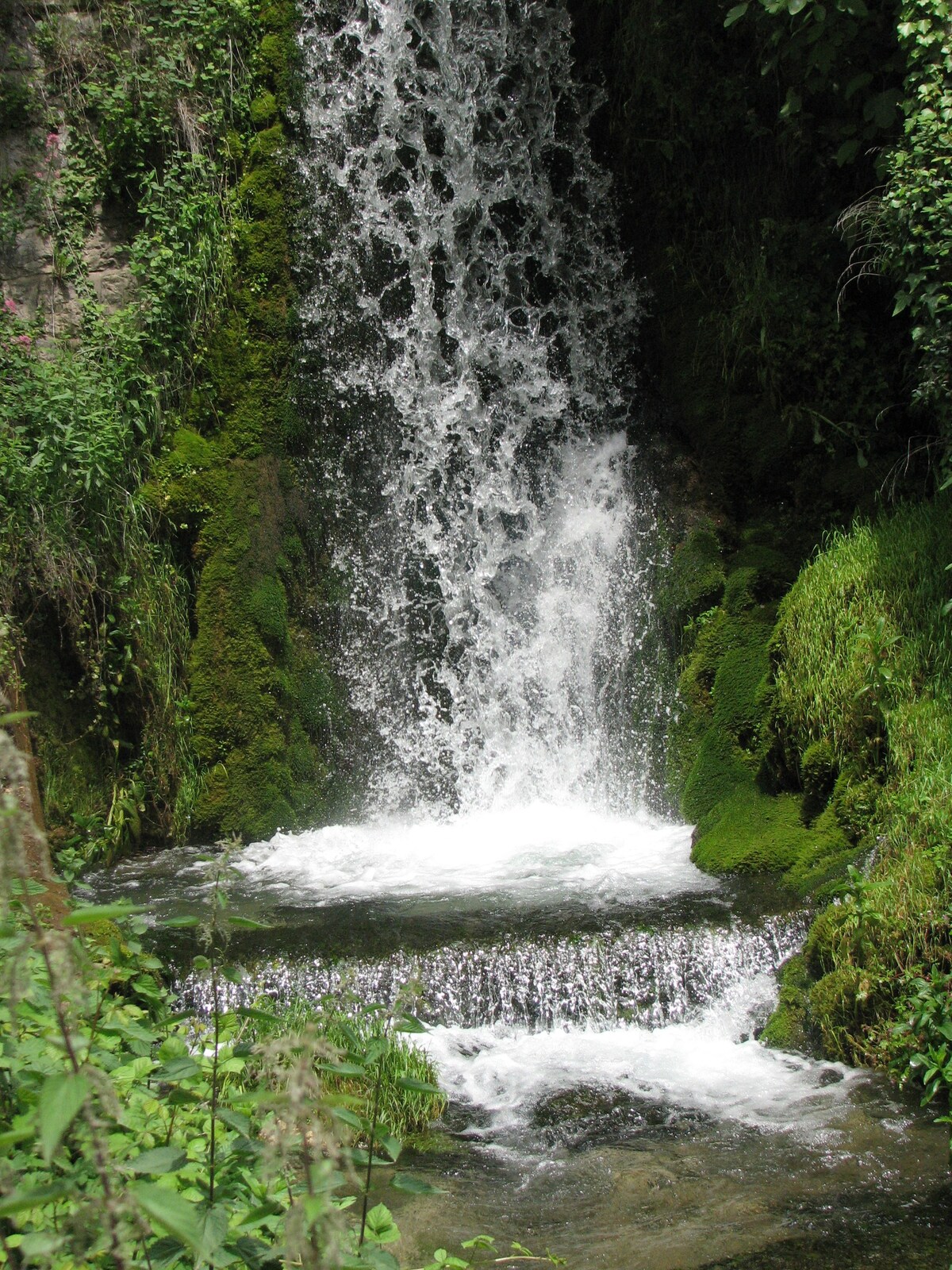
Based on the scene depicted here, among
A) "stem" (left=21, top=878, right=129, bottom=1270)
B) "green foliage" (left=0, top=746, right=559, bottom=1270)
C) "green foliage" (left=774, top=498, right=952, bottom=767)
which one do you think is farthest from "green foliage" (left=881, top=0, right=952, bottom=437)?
"stem" (left=21, top=878, right=129, bottom=1270)

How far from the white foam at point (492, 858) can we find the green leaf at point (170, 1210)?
424cm

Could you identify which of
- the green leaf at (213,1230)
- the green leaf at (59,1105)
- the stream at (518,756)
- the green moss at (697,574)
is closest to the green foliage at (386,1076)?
the stream at (518,756)

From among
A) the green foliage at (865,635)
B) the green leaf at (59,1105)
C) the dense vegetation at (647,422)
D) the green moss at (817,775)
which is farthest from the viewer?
the dense vegetation at (647,422)

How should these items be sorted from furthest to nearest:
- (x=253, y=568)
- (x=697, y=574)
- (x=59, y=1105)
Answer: (x=253, y=568)
(x=697, y=574)
(x=59, y=1105)

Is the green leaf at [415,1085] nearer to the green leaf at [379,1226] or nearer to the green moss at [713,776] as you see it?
the green leaf at [379,1226]

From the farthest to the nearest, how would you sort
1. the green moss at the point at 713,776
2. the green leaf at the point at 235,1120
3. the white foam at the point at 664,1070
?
the green moss at the point at 713,776
the white foam at the point at 664,1070
the green leaf at the point at 235,1120

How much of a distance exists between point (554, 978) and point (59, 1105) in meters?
3.62

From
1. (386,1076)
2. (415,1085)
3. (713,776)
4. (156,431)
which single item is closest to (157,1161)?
(415,1085)

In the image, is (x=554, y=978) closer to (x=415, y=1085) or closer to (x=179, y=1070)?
(x=415, y=1085)

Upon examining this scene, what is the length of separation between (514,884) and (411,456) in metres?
4.02

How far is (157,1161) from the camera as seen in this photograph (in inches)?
74.3

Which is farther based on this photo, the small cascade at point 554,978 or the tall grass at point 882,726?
the small cascade at point 554,978

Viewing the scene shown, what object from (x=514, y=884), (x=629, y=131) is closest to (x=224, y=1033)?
(x=514, y=884)

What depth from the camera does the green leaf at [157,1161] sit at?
72.9 inches
